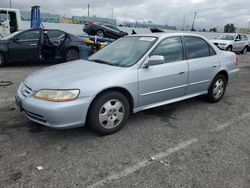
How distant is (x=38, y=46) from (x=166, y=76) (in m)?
6.50

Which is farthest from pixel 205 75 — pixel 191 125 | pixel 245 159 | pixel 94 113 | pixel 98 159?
pixel 98 159

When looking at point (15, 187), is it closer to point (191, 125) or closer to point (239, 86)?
point (191, 125)

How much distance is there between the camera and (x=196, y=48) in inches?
178

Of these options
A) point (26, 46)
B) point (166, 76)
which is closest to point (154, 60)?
point (166, 76)

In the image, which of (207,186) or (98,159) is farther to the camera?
(98,159)

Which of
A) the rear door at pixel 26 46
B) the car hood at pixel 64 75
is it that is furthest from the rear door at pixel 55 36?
the car hood at pixel 64 75

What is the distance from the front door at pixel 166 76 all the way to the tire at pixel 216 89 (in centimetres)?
94

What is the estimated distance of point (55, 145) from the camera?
10.3 ft

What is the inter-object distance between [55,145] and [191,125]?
224cm

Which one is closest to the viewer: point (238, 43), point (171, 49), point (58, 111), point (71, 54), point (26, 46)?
point (58, 111)

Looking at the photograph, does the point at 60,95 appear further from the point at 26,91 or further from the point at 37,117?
the point at 26,91

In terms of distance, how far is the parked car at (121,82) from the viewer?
302 centimetres

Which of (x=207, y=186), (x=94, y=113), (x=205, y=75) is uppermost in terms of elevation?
(x=205, y=75)

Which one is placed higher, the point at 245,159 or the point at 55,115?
the point at 55,115
